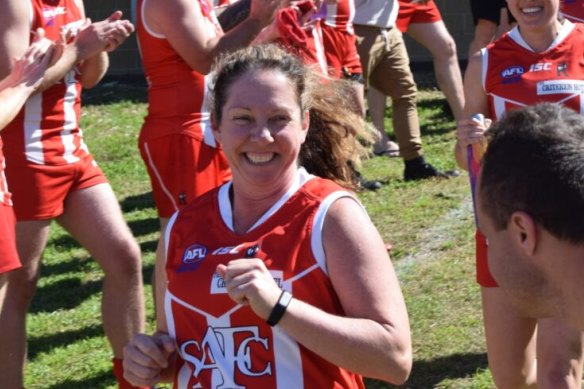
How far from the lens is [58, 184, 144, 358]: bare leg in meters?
4.89

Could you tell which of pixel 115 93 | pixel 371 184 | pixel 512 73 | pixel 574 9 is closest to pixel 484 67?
pixel 512 73

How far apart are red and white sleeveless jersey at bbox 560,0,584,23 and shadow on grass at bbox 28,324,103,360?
9.26 feet

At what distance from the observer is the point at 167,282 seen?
129 inches

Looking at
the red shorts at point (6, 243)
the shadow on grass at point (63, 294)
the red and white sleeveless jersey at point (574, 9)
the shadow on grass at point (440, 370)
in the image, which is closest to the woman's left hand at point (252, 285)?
the red shorts at point (6, 243)

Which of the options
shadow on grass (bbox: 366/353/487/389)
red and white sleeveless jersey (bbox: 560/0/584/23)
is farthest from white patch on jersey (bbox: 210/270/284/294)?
red and white sleeveless jersey (bbox: 560/0/584/23)

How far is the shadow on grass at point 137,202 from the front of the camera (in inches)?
329

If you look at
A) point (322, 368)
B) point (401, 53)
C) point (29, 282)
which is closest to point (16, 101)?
point (29, 282)

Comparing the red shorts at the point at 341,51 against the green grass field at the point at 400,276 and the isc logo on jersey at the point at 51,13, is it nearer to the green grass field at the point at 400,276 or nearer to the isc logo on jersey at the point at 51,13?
the green grass field at the point at 400,276

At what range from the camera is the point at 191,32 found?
491 cm

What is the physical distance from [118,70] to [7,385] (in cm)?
763

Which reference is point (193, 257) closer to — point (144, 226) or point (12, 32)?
point (12, 32)

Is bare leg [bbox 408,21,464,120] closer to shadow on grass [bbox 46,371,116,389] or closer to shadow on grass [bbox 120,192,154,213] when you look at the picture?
shadow on grass [bbox 120,192,154,213]

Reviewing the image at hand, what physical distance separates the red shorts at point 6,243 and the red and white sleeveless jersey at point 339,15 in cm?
354

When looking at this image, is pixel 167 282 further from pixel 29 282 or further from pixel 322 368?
pixel 29 282
